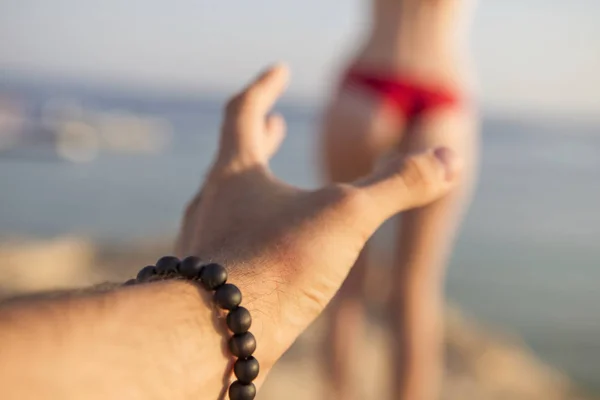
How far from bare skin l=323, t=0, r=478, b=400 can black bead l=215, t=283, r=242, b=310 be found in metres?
1.05

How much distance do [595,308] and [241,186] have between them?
3.44m

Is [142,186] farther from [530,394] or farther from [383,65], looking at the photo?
[383,65]

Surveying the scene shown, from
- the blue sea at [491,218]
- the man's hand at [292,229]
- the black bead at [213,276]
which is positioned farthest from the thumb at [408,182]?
the blue sea at [491,218]

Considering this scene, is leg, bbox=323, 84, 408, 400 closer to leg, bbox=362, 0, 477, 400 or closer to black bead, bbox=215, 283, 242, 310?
leg, bbox=362, 0, 477, 400

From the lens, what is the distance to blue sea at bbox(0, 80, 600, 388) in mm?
3789

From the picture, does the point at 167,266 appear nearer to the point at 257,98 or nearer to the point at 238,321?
the point at 238,321

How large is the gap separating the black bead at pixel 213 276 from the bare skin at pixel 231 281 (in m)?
0.01

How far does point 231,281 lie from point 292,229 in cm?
10

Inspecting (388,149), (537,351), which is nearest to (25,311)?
(388,149)

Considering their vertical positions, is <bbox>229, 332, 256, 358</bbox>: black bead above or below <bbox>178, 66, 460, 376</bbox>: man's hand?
below

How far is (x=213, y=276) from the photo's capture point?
779mm

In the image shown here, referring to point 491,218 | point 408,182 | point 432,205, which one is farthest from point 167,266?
point 491,218

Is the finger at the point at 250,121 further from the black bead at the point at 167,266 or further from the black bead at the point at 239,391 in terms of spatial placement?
the black bead at the point at 239,391

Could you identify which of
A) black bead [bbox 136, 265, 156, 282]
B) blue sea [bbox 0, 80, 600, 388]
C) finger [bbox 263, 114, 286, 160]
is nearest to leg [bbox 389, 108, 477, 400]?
blue sea [bbox 0, 80, 600, 388]
